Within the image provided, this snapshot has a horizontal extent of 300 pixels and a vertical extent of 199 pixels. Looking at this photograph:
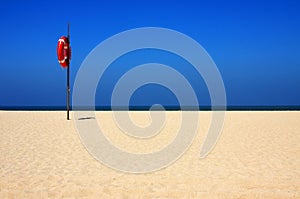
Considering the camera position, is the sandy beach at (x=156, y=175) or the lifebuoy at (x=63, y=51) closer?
the sandy beach at (x=156, y=175)

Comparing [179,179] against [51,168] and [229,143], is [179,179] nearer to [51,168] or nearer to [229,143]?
[51,168]

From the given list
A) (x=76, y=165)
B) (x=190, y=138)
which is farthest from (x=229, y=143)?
Answer: (x=76, y=165)

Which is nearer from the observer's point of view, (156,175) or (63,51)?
(156,175)

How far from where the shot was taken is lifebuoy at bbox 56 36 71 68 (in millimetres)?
16734

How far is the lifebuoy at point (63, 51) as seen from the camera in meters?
16.7

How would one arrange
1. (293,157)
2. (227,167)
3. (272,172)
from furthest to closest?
(293,157) < (227,167) < (272,172)

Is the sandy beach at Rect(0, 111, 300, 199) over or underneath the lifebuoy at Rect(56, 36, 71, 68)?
underneath

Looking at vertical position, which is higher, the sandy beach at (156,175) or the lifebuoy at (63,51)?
the lifebuoy at (63,51)

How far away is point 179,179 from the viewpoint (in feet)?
17.3

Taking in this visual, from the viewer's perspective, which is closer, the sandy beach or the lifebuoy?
the sandy beach

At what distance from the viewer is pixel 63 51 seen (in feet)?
55.6

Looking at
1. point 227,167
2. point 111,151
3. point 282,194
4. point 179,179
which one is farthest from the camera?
point 111,151

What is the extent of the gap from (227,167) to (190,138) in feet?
14.8

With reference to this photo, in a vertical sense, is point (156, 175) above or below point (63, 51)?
below
